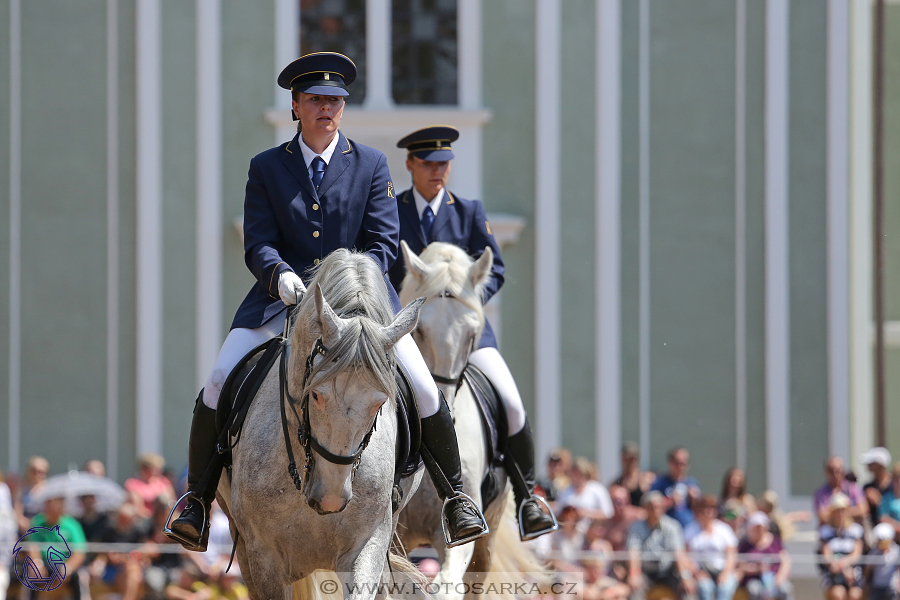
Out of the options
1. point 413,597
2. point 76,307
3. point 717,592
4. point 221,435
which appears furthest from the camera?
point 76,307

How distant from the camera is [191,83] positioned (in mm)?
15172

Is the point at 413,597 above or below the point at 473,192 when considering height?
below

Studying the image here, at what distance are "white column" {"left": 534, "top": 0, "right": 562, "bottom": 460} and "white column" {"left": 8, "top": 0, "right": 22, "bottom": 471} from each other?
611 cm

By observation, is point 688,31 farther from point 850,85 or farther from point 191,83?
point 191,83

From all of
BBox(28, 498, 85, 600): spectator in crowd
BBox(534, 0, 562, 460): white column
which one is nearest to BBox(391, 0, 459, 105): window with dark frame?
BBox(534, 0, 562, 460): white column

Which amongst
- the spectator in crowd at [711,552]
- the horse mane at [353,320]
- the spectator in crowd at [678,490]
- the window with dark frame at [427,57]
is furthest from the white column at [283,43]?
the horse mane at [353,320]

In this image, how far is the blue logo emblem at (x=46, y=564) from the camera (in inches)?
333

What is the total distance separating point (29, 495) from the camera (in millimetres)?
12000

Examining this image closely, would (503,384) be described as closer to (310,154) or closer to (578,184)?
(310,154)

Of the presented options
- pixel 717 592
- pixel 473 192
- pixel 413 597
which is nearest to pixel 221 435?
pixel 413 597

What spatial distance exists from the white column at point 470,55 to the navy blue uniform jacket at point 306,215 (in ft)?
32.2

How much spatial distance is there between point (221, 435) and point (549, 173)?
34.3 feet

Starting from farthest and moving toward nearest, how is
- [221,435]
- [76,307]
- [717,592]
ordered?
[76,307]
[717,592]
[221,435]

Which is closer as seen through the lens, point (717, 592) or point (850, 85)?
point (717, 592)
